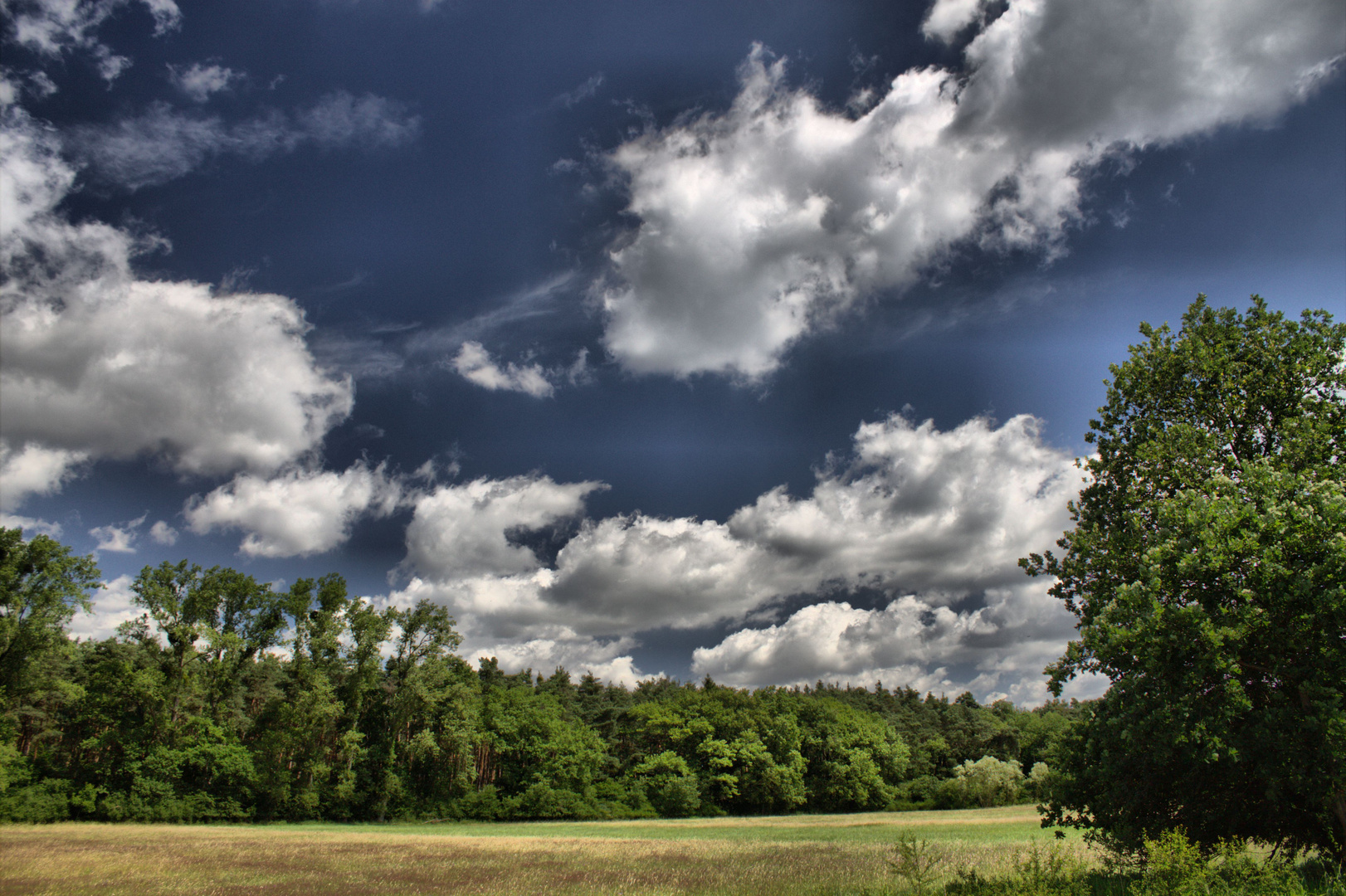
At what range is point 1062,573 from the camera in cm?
2209

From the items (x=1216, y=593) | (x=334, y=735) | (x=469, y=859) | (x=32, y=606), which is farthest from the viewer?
(x=334, y=735)

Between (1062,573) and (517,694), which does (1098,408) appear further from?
(517,694)

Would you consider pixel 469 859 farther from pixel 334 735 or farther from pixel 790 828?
pixel 334 735

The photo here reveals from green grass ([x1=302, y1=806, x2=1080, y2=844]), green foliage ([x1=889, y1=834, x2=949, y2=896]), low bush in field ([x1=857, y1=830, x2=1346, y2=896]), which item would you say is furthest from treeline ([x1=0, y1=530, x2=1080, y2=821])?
low bush in field ([x1=857, y1=830, x2=1346, y2=896])

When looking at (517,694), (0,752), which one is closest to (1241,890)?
(0,752)

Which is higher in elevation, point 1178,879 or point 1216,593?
point 1216,593

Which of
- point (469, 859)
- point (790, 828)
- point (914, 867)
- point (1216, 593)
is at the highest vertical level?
point (1216, 593)

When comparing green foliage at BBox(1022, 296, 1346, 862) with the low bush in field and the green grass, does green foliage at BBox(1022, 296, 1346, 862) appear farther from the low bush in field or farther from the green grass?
the green grass

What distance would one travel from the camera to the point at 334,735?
78.1m

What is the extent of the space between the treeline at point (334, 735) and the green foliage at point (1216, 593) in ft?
232

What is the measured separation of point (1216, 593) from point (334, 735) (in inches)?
3400

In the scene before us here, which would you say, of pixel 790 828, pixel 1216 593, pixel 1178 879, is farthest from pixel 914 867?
pixel 790 828

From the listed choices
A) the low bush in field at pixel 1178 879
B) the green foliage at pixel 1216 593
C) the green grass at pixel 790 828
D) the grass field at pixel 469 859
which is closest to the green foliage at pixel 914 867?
the low bush in field at pixel 1178 879

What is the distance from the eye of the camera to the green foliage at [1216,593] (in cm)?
1556
